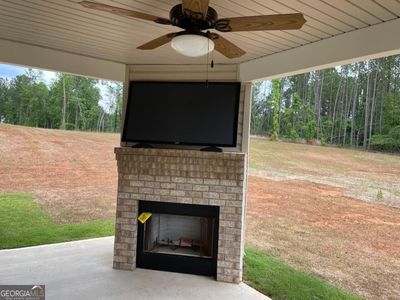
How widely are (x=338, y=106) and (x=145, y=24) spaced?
4672 mm

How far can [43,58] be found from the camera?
3375mm

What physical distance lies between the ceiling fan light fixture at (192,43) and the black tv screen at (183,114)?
1.66 m

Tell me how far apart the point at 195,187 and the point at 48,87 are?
525cm

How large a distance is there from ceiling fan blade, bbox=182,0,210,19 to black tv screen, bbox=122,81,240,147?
1.79m

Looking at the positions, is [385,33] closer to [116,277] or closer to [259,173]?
[116,277]

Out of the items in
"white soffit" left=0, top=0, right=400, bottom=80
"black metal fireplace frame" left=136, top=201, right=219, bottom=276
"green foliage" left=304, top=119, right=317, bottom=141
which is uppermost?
"white soffit" left=0, top=0, right=400, bottom=80

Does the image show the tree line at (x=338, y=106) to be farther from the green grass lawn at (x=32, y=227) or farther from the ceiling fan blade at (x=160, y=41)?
the ceiling fan blade at (x=160, y=41)

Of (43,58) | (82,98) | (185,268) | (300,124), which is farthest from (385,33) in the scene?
(82,98)

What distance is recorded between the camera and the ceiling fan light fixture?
1668 millimetres

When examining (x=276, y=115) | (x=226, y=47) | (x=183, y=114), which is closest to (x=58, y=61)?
(x=183, y=114)

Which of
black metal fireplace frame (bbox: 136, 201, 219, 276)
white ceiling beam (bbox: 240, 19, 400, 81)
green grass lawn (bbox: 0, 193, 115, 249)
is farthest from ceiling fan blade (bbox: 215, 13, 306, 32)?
green grass lawn (bbox: 0, 193, 115, 249)

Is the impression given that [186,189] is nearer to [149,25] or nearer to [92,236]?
[149,25]

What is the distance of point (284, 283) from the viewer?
3.54 metres

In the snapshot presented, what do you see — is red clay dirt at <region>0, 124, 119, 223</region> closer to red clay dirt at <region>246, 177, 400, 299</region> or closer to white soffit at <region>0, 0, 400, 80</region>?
red clay dirt at <region>246, 177, 400, 299</region>
